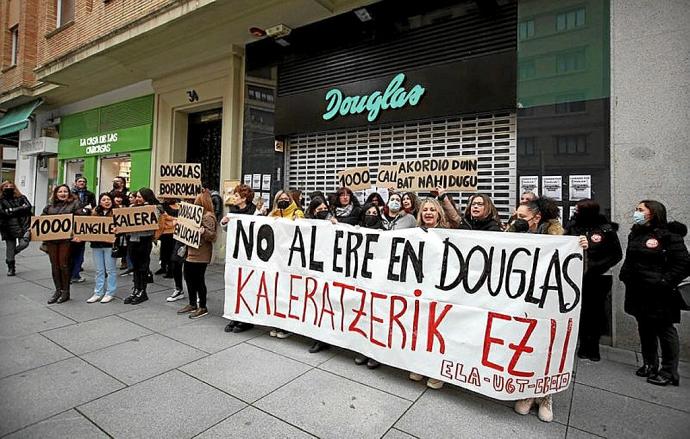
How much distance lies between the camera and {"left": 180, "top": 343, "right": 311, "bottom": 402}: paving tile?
3.12m

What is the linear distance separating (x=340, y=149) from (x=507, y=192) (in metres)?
A: 3.39

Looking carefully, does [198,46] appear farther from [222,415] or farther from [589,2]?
[222,415]

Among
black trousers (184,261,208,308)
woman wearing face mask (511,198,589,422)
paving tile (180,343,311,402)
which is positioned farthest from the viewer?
black trousers (184,261,208,308)

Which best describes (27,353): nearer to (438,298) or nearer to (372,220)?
(372,220)

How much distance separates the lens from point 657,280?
3.42 metres

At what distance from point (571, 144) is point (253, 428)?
4.95m

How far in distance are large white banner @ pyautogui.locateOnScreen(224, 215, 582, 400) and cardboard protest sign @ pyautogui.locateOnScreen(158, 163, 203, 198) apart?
3078 mm

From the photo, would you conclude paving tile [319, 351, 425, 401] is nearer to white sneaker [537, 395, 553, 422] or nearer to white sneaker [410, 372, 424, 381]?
white sneaker [410, 372, 424, 381]

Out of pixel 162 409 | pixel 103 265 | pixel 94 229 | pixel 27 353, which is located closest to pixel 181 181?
pixel 94 229

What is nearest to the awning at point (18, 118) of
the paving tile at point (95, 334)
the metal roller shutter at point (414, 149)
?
the metal roller shutter at point (414, 149)

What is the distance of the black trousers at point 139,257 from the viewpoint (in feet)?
18.6

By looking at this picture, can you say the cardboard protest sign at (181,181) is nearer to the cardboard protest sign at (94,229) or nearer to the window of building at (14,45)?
the cardboard protest sign at (94,229)

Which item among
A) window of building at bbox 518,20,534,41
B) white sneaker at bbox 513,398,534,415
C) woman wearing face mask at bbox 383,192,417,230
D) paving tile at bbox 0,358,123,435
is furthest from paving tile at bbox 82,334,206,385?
window of building at bbox 518,20,534,41

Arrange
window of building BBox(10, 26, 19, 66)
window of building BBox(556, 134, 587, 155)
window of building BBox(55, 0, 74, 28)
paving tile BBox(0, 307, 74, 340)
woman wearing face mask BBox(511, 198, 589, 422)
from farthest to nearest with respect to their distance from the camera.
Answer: window of building BBox(10, 26, 19, 66) → window of building BBox(55, 0, 74, 28) → window of building BBox(556, 134, 587, 155) → paving tile BBox(0, 307, 74, 340) → woman wearing face mask BBox(511, 198, 589, 422)
